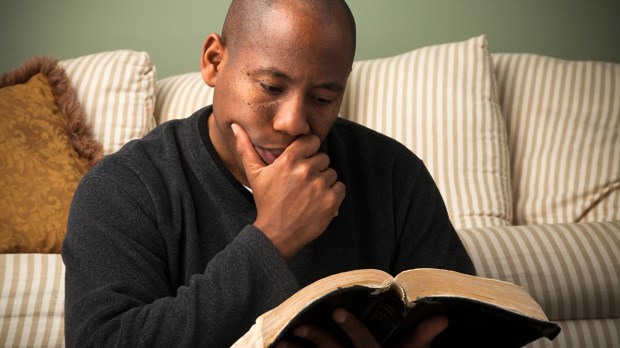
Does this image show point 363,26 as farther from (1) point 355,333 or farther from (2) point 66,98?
(1) point 355,333

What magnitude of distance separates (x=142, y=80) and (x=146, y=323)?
160 cm

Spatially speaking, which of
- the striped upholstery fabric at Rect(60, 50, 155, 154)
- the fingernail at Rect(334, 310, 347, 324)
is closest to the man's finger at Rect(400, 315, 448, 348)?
the fingernail at Rect(334, 310, 347, 324)

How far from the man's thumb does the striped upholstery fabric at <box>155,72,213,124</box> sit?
129 centimetres

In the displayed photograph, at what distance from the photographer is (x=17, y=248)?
2039 millimetres

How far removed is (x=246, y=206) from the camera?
3.94 feet

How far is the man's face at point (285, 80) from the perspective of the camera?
3.63ft

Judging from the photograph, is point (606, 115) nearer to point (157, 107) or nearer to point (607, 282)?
point (607, 282)

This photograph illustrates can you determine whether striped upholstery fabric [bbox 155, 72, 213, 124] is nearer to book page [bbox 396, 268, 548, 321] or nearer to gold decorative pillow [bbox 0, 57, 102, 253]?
gold decorative pillow [bbox 0, 57, 102, 253]

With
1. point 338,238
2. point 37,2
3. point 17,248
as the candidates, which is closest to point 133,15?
point 37,2


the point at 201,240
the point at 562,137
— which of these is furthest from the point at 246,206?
the point at 562,137

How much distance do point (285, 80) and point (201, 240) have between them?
0.27 meters

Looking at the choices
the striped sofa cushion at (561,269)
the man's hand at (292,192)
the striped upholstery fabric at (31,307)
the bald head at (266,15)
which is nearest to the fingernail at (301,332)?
the man's hand at (292,192)

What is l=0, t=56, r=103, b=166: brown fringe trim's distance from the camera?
230 centimetres

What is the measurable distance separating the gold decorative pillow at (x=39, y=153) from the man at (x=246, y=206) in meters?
0.95
